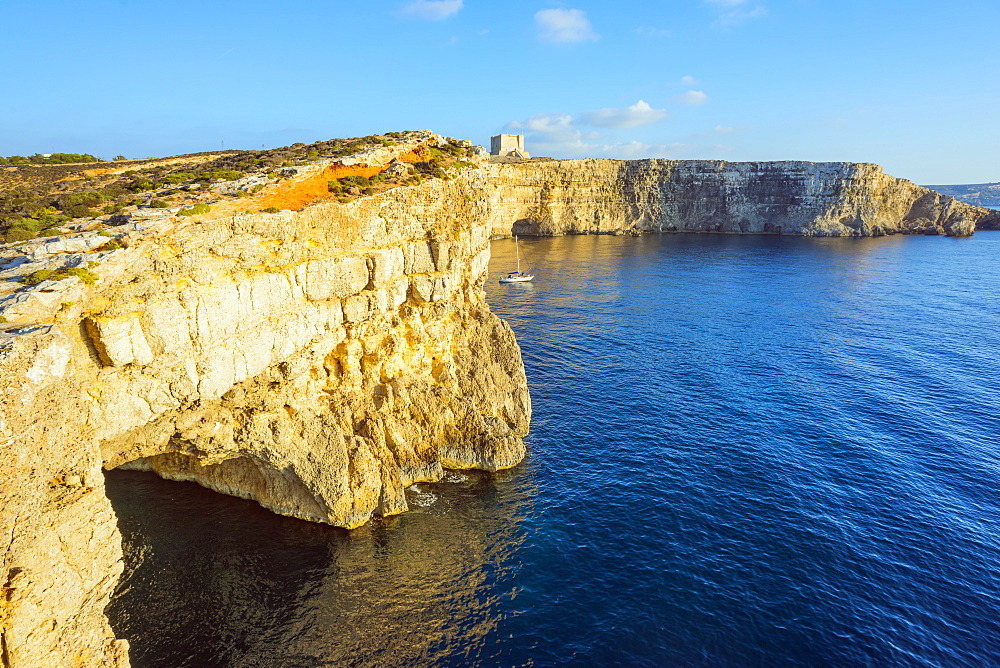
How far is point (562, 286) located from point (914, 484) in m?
68.5

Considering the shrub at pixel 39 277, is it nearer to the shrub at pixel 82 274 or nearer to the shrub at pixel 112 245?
the shrub at pixel 82 274

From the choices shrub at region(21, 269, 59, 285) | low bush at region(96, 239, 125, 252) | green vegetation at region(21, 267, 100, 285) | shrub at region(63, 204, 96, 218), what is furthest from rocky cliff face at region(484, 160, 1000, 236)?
shrub at region(21, 269, 59, 285)

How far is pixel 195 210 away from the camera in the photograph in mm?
26719

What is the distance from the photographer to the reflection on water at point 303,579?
77.5ft

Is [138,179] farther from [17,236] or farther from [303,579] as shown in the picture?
[303,579]

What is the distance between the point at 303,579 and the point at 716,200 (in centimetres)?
19252

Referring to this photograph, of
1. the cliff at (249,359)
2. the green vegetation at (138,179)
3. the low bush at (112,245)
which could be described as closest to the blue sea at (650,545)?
the cliff at (249,359)

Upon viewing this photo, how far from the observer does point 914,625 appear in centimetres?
2538

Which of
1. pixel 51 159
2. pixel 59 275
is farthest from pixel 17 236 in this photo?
pixel 51 159

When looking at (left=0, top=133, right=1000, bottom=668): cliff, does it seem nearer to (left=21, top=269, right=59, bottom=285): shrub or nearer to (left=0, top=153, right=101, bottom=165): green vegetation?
(left=21, top=269, right=59, bottom=285): shrub

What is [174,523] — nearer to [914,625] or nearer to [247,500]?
[247,500]

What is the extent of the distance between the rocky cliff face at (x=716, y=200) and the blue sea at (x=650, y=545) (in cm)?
13449

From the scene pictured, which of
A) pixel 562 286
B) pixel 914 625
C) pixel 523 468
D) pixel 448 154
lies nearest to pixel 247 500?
pixel 523 468

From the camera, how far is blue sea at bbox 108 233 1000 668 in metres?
24.1
